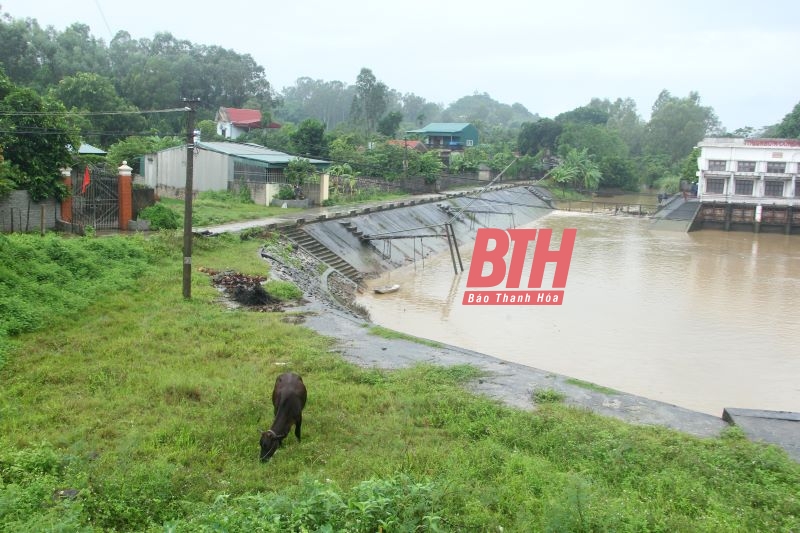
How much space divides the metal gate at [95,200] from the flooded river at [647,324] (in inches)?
419

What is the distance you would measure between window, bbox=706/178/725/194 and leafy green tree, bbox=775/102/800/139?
83.8 feet

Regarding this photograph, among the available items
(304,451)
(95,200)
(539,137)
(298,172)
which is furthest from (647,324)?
(539,137)

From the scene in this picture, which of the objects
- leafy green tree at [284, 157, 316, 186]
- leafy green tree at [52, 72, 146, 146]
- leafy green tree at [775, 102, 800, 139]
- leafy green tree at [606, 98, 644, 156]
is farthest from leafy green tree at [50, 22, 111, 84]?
leafy green tree at [775, 102, 800, 139]

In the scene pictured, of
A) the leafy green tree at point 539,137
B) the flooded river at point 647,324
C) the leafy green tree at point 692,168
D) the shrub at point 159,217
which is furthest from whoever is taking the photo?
the leafy green tree at point 539,137

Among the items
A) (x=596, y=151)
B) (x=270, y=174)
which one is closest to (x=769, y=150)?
(x=596, y=151)

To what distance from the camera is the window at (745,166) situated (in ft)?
171

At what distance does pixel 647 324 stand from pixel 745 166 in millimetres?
38518

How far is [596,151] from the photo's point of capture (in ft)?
252

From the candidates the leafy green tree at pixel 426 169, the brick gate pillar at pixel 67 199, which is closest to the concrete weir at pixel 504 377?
the brick gate pillar at pixel 67 199

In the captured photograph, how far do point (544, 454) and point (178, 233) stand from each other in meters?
18.0

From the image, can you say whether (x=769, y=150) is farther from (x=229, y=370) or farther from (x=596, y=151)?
(x=229, y=370)

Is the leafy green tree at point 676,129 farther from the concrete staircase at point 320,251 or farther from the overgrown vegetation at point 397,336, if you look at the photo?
the overgrown vegetation at point 397,336

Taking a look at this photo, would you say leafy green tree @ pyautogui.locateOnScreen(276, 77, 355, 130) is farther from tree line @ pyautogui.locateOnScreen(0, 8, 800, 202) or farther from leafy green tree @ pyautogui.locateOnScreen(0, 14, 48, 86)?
leafy green tree @ pyautogui.locateOnScreen(0, 14, 48, 86)

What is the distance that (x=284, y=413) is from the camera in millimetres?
8625
